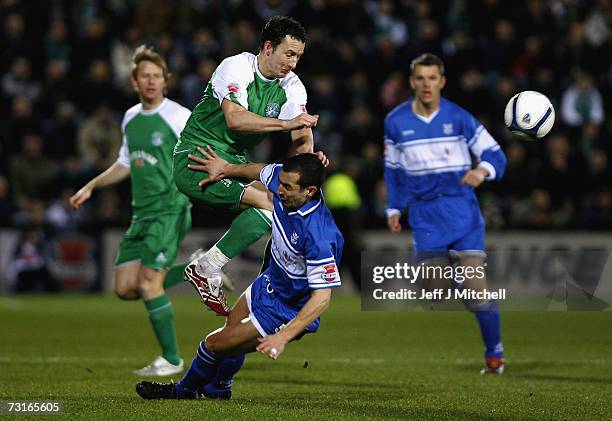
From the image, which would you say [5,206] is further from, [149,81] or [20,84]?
[149,81]

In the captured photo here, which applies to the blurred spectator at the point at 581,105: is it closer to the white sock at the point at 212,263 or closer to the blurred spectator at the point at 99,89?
the blurred spectator at the point at 99,89

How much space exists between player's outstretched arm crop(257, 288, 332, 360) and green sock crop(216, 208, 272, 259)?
1.51 metres

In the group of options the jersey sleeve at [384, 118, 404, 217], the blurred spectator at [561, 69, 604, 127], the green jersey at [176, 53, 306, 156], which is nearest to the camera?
the green jersey at [176, 53, 306, 156]

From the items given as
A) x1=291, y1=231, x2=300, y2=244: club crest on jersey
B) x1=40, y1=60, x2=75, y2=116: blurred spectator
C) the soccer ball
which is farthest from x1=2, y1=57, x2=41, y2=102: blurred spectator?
x1=291, y1=231, x2=300, y2=244: club crest on jersey

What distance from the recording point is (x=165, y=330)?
395 inches

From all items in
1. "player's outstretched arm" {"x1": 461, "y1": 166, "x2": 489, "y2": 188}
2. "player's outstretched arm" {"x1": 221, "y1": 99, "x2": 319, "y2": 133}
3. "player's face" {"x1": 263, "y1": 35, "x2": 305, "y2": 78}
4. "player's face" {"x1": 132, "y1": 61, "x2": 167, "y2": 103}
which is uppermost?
"player's face" {"x1": 263, "y1": 35, "x2": 305, "y2": 78}

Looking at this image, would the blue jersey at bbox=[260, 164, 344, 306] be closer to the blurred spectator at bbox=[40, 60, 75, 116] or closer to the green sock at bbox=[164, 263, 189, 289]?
the green sock at bbox=[164, 263, 189, 289]

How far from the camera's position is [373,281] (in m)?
13.1

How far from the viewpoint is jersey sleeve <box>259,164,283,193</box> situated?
7598 mm

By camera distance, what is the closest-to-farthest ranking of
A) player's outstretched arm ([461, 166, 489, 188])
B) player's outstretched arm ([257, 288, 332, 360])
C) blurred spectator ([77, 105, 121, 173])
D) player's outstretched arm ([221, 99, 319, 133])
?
player's outstretched arm ([257, 288, 332, 360]), player's outstretched arm ([221, 99, 319, 133]), player's outstretched arm ([461, 166, 489, 188]), blurred spectator ([77, 105, 121, 173])

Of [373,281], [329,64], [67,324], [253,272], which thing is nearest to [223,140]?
[373,281]

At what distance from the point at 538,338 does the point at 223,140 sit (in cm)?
566

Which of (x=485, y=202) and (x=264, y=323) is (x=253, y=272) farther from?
(x=264, y=323)

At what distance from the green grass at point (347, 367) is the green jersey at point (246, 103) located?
1889 mm
